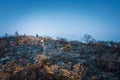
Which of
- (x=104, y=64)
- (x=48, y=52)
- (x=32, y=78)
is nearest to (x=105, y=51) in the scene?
(x=104, y=64)

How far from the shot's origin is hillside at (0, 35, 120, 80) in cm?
1828

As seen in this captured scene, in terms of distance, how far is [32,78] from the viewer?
17.8 m

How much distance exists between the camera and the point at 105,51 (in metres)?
23.8

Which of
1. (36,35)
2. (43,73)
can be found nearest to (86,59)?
(43,73)

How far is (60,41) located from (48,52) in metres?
4.25

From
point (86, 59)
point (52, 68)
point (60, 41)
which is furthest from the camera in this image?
point (60, 41)

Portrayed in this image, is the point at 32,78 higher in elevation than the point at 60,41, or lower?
lower

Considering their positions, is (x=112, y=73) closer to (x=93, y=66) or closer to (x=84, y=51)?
(x=93, y=66)

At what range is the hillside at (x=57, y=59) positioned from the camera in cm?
1828

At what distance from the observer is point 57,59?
21.1 m

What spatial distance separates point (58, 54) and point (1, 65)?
4.84 metres

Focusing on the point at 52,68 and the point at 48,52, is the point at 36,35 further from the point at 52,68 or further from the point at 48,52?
the point at 52,68

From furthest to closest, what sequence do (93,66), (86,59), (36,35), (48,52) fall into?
(36,35), (48,52), (86,59), (93,66)

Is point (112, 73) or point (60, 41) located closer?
point (112, 73)
